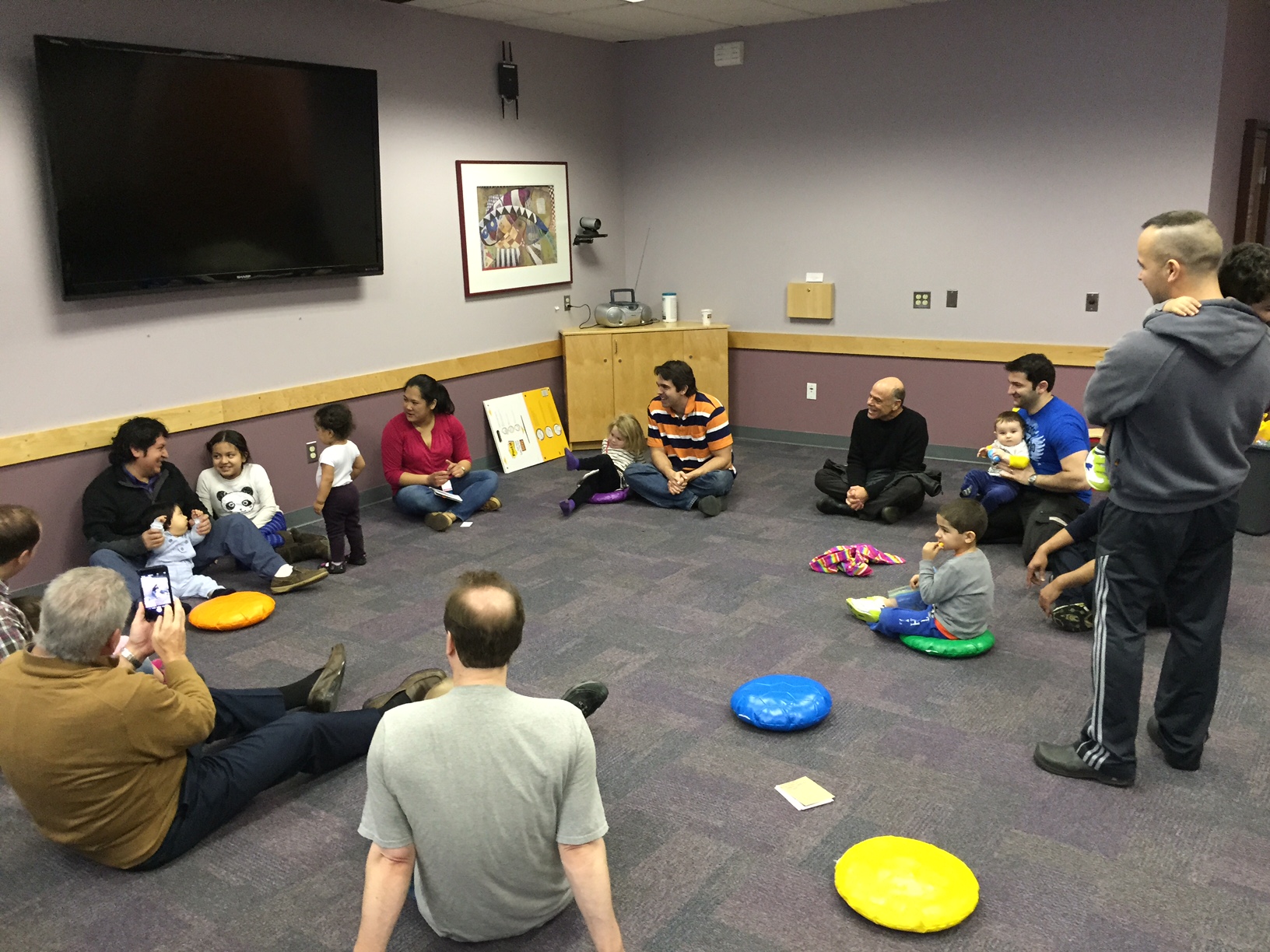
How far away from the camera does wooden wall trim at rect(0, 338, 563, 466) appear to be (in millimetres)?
4434

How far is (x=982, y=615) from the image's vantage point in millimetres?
3684

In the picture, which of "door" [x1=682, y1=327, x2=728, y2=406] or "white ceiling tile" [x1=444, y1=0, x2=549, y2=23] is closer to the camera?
"white ceiling tile" [x1=444, y1=0, x2=549, y2=23]

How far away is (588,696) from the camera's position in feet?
10.6

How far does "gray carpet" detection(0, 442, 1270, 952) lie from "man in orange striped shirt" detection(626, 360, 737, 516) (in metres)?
1.04

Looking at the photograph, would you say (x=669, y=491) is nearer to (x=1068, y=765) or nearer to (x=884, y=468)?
(x=884, y=468)

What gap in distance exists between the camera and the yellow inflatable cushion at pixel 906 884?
7.36ft

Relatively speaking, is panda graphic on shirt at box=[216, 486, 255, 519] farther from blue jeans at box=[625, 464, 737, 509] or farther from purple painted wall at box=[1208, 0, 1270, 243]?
purple painted wall at box=[1208, 0, 1270, 243]

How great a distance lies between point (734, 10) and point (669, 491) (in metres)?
3.05

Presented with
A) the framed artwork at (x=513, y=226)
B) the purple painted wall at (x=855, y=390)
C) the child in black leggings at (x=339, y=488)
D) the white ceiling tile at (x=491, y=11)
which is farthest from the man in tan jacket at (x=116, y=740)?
the purple painted wall at (x=855, y=390)

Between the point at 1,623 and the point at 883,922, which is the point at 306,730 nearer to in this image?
the point at 1,623

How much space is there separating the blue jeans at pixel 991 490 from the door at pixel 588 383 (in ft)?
9.50

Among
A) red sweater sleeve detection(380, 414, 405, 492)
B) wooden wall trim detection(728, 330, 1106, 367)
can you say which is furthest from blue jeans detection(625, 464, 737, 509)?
wooden wall trim detection(728, 330, 1106, 367)

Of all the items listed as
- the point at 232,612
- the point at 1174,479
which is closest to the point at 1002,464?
the point at 1174,479

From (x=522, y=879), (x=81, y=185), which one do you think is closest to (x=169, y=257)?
(x=81, y=185)
